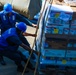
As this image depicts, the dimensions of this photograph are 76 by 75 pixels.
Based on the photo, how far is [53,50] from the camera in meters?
6.58

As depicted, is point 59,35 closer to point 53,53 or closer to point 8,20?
point 53,53

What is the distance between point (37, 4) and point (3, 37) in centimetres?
451

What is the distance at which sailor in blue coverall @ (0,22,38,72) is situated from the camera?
6886mm

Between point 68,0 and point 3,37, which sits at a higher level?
point 68,0

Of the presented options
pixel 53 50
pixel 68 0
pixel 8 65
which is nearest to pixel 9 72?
pixel 8 65

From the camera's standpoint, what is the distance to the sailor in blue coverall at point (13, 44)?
6.89 meters

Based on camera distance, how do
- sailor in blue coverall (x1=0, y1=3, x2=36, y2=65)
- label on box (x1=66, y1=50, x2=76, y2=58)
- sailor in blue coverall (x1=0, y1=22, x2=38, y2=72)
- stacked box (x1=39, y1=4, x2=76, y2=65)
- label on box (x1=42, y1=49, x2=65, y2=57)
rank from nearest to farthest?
1. stacked box (x1=39, y1=4, x2=76, y2=65)
2. label on box (x1=42, y1=49, x2=65, y2=57)
3. label on box (x1=66, y1=50, x2=76, y2=58)
4. sailor in blue coverall (x1=0, y1=22, x2=38, y2=72)
5. sailor in blue coverall (x1=0, y1=3, x2=36, y2=65)

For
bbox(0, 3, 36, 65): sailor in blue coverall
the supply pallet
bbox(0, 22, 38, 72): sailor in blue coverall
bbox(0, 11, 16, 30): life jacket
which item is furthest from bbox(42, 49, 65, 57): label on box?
bbox(0, 11, 16, 30): life jacket

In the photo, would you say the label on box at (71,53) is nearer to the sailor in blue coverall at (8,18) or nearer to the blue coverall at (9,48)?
the blue coverall at (9,48)

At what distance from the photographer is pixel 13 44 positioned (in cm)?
713

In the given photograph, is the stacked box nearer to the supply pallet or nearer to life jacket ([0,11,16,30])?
the supply pallet

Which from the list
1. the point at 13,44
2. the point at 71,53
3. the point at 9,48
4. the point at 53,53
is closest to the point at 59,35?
the point at 53,53

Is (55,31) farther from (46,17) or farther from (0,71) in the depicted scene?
(0,71)

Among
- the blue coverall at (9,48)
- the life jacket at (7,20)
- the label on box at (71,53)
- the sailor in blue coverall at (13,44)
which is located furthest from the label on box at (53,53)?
the life jacket at (7,20)
